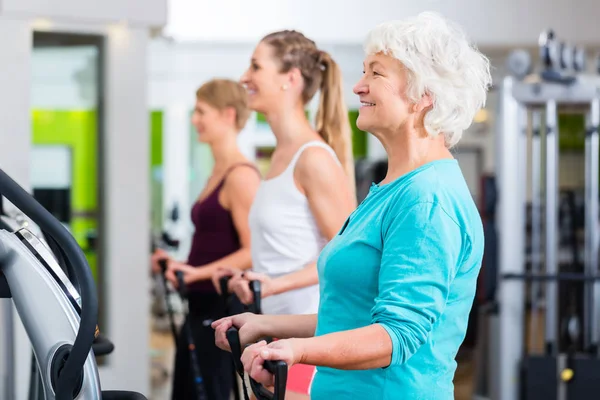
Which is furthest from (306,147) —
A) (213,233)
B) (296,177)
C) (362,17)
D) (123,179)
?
(362,17)

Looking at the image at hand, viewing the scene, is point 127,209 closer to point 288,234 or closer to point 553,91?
point 553,91

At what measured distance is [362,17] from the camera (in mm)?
8680

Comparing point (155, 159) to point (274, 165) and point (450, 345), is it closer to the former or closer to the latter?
point (274, 165)

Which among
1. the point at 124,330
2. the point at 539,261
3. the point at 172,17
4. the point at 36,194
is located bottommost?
the point at 124,330

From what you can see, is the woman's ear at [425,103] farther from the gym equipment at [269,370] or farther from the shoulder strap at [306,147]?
the shoulder strap at [306,147]

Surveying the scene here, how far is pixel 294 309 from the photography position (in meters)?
2.33

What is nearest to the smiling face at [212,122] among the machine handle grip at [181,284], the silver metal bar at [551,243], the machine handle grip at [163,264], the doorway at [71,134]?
the machine handle grip at [163,264]

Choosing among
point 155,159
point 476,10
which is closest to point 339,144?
point 476,10

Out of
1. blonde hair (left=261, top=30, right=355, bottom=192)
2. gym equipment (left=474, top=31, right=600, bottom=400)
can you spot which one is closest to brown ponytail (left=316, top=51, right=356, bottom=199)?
blonde hair (left=261, top=30, right=355, bottom=192)

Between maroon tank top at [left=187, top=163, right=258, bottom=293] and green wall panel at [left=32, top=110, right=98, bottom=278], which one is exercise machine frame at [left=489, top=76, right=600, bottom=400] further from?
green wall panel at [left=32, top=110, right=98, bottom=278]

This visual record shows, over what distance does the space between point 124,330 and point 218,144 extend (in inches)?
67.6

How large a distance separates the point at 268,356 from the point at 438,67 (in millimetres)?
556

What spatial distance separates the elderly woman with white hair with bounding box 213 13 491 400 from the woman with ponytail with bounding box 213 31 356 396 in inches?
26.2

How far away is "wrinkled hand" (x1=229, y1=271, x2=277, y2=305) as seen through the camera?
2176mm
